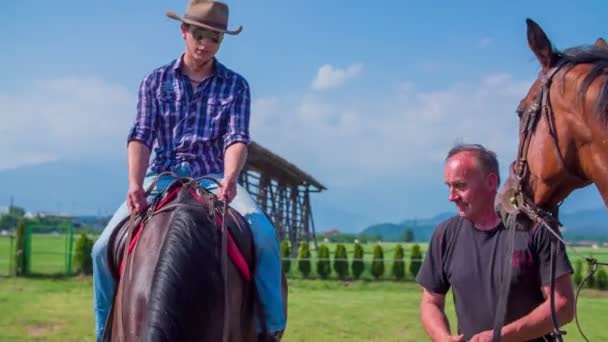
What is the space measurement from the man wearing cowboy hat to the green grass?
7015mm

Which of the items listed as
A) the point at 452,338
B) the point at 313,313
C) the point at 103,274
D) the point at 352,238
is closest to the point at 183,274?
the point at 103,274

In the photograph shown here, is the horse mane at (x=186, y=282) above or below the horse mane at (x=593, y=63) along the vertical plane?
below

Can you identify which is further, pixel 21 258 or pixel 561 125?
pixel 21 258

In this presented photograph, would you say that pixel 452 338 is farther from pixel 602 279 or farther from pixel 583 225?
pixel 602 279

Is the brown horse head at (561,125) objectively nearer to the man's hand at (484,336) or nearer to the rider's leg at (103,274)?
the man's hand at (484,336)

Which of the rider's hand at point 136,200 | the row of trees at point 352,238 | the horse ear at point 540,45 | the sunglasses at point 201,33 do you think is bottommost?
the row of trees at point 352,238

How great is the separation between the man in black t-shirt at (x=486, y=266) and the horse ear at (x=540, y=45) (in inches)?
27.1

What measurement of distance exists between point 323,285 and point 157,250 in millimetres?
17444

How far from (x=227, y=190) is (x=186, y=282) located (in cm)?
83

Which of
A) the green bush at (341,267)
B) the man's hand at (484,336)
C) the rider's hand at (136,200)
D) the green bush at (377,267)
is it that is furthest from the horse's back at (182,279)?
the green bush at (341,267)

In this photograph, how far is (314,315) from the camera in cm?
1351

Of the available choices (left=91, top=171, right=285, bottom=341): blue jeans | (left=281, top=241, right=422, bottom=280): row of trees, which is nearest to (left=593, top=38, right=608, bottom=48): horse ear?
(left=91, top=171, right=285, bottom=341): blue jeans

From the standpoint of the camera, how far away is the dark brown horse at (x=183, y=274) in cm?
364

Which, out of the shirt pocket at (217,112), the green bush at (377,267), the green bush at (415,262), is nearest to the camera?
the shirt pocket at (217,112)
